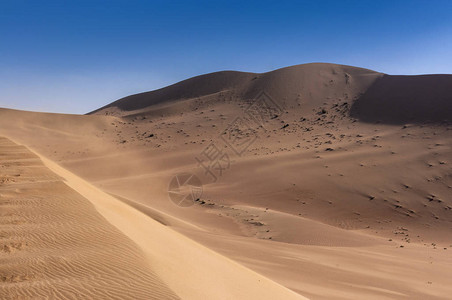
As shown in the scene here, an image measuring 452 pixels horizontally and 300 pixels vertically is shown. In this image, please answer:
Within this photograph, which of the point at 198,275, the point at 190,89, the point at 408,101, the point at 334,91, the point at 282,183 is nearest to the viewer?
the point at 198,275

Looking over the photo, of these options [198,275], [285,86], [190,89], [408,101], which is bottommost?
[198,275]

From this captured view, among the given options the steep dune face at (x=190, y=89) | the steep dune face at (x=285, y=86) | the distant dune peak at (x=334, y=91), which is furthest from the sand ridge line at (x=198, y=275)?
the steep dune face at (x=190, y=89)

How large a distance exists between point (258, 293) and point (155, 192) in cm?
1453

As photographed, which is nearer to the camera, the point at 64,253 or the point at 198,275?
the point at 64,253

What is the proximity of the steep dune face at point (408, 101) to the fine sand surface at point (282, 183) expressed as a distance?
0.62 ft

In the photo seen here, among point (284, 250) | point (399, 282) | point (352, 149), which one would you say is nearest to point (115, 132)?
point (352, 149)

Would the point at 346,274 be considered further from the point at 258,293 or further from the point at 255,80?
the point at 255,80

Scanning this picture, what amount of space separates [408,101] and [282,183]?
2228 cm

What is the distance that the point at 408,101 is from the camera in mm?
33812

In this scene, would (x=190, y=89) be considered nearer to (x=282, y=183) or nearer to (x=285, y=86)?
(x=285, y=86)

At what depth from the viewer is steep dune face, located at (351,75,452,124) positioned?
1165 inches

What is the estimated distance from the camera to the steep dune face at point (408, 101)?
29.6 m

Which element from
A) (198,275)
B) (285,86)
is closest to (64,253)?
(198,275)

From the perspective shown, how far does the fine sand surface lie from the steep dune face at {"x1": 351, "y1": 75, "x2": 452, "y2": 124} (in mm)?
188
